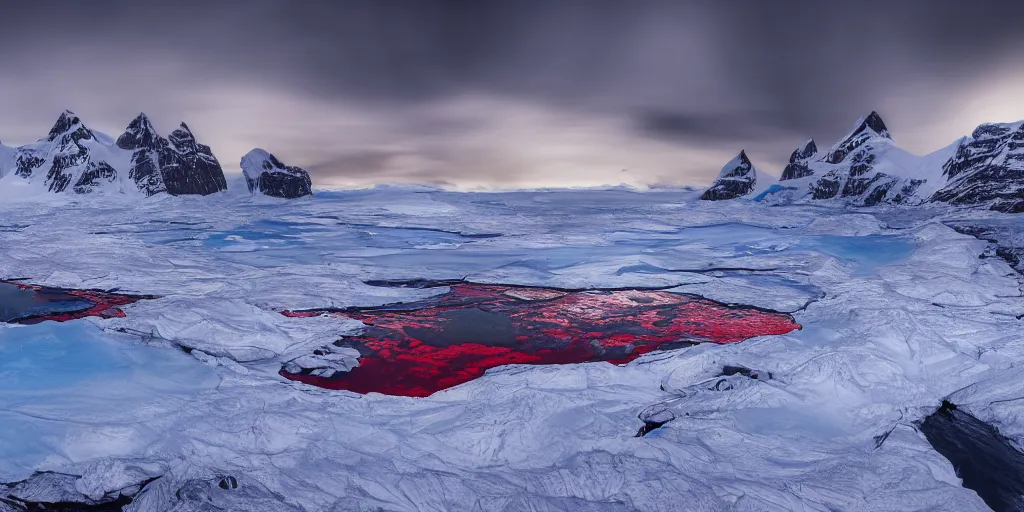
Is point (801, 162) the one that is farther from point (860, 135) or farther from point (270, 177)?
point (270, 177)

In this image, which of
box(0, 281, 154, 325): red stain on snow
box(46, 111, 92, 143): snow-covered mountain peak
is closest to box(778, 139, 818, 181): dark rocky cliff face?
box(0, 281, 154, 325): red stain on snow

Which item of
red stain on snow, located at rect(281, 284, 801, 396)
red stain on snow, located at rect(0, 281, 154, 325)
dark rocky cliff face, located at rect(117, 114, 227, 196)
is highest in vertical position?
dark rocky cliff face, located at rect(117, 114, 227, 196)

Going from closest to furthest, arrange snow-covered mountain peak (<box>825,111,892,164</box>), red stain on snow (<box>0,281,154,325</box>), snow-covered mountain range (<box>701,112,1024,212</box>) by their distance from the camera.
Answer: red stain on snow (<box>0,281,154,325</box>) < snow-covered mountain range (<box>701,112,1024,212</box>) < snow-covered mountain peak (<box>825,111,892,164</box>)

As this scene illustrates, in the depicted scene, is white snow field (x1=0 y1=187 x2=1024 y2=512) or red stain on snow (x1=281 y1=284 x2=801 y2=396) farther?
red stain on snow (x1=281 y1=284 x2=801 y2=396)

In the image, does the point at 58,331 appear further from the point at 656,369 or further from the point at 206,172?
the point at 206,172

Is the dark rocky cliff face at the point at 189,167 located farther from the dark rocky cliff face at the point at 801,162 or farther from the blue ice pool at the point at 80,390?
the dark rocky cliff face at the point at 801,162

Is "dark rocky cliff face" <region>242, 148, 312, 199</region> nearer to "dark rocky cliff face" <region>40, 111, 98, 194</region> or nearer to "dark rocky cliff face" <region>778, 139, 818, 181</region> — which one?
"dark rocky cliff face" <region>40, 111, 98, 194</region>
